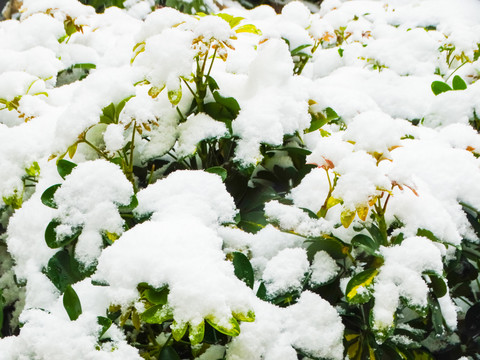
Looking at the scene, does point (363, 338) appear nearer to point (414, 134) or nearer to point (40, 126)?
point (414, 134)

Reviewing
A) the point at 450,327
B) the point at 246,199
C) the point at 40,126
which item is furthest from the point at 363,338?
the point at 40,126

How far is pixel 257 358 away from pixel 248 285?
0.13 metres

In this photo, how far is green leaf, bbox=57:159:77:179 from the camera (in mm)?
902

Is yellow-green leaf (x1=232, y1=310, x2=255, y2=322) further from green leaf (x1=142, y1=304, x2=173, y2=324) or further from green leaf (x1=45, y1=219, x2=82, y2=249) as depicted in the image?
green leaf (x1=45, y1=219, x2=82, y2=249)

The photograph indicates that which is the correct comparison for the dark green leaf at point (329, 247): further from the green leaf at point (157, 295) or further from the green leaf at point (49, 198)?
the green leaf at point (49, 198)

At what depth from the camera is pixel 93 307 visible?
0.78m

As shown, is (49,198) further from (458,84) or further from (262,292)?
(458,84)

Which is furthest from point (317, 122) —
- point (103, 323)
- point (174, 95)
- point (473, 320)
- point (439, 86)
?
point (103, 323)

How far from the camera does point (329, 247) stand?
836 millimetres

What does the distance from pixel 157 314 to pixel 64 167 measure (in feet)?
1.42

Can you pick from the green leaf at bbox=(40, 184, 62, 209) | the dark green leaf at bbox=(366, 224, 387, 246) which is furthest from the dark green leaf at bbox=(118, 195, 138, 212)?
the dark green leaf at bbox=(366, 224, 387, 246)

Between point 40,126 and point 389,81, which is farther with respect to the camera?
point 389,81

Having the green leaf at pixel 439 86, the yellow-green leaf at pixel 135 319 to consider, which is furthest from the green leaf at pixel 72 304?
the green leaf at pixel 439 86

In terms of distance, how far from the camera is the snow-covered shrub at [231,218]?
70 cm
